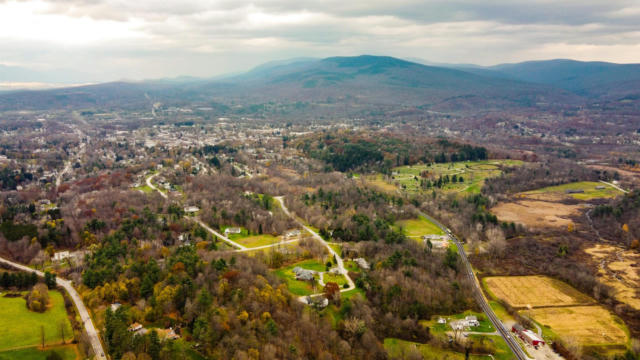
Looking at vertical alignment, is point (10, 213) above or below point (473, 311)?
above

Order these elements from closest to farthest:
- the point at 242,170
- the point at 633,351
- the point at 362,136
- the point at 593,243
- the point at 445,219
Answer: the point at 633,351 → the point at 593,243 → the point at 445,219 → the point at 242,170 → the point at 362,136

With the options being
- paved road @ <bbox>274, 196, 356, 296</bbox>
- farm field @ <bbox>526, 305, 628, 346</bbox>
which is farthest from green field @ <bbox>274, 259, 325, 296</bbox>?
farm field @ <bbox>526, 305, 628, 346</bbox>

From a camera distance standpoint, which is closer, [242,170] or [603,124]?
[242,170]

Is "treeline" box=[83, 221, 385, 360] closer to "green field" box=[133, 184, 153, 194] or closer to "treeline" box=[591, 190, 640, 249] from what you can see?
"green field" box=[133, 184, 153, 194]

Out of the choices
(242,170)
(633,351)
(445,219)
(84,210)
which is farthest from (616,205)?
(84,210)

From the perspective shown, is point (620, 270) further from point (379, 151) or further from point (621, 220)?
point (379, 151)

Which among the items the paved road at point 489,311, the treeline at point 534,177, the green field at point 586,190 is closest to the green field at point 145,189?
the paved road at point 489,311

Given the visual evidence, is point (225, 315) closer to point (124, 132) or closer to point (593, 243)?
point (593, 243)
